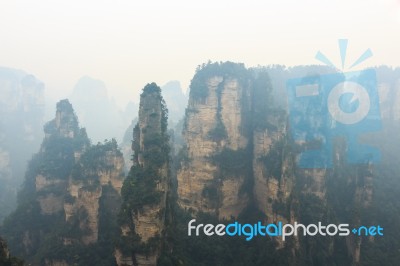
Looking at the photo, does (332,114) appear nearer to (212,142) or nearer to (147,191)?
(212,142)

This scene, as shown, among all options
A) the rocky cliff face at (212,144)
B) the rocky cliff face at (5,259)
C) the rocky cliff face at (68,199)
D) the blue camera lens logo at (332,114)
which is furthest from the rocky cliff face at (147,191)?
the blue camera lens logo at (332,114)

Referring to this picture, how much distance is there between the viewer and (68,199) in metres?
35.6

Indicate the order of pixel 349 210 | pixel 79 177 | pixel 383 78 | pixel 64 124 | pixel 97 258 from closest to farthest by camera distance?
1. pixel 97 258
2. pixel 79 177
3. pixel 349 210
4. pixel 64 124
5. pixel 383 78

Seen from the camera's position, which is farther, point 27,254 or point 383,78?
point 383,78

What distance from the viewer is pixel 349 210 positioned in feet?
136

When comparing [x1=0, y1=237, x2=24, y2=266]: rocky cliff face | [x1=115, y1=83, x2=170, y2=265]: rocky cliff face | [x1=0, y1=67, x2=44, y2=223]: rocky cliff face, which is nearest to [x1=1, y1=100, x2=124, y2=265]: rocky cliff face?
[x1=115, y1=83, x2=170, y2=265]: rocky cliff face

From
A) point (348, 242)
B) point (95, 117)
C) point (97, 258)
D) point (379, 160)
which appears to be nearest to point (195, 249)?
point (97, 258)

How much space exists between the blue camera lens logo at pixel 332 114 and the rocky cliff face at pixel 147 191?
848 inches

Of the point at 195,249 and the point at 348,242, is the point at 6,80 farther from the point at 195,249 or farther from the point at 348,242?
the point at 348,242

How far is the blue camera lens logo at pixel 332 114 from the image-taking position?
42062 mm

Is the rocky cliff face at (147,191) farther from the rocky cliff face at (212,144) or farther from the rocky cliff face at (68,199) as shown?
the rocky cliff face at (212,144)

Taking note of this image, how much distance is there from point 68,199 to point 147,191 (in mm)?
15729

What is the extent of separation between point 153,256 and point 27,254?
25544 millimetres

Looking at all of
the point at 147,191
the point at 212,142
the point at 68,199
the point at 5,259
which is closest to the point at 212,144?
the point at 212,142
